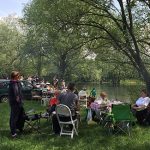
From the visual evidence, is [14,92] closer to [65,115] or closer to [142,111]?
[65,115]

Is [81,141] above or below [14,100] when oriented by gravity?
below

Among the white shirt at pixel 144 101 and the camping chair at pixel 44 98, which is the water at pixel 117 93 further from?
the white shirt at pixel 144 101

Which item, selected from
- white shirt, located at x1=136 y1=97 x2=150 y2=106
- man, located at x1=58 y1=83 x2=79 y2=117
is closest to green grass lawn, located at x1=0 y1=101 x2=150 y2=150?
man, located at x1=58 y1=83 x2=79 y2=117

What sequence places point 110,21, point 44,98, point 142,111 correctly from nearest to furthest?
point 142,111 → point 44,98 → point 110,21

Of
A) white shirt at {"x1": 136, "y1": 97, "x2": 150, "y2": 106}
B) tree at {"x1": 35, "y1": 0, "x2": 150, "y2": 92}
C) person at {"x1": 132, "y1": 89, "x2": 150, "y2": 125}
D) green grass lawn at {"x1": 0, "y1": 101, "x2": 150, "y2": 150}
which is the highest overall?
tree at {"x1": 35, "y1": 0, "x2": 150, "y2": 92}

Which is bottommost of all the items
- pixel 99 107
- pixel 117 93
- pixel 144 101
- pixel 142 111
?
pixel 117 93

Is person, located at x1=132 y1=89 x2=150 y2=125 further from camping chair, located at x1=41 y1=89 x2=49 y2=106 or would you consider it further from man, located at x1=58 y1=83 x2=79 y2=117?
camping chair, located at x1=41 y1=89 x2=49 y2=106

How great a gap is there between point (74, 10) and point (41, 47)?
34.3 meters

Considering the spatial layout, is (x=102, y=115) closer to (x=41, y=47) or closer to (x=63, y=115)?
(x=63, y=115)

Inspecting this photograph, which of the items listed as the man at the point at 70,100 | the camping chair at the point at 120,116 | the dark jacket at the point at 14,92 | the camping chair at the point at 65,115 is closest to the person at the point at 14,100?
the dark jacket at the point at 14,92

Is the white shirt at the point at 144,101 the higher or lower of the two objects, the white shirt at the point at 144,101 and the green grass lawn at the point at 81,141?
the higher

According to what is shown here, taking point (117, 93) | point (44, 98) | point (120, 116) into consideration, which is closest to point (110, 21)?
point (44, 98)

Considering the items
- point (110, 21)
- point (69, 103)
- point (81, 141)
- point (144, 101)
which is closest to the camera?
point (81, 141)

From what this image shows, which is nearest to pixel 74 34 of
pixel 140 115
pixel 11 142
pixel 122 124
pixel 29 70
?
pixel 140 115
